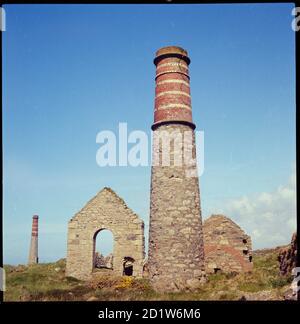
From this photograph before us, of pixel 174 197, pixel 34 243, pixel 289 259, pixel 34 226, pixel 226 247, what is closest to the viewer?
pixel 289 259

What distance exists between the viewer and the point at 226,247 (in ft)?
59.4

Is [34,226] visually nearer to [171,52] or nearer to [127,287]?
[127,287]

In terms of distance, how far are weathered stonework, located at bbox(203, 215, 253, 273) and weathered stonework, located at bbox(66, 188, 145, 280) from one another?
3169 mm

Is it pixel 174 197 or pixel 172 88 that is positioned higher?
pixel 172 88

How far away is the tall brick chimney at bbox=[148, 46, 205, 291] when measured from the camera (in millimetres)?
14406

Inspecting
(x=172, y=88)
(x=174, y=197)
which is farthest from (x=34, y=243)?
(x=172, y=88)

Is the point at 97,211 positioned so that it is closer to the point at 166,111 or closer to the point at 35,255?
the point at 166,111

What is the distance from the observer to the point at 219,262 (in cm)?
1773

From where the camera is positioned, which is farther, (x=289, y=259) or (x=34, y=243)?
(x=34, y=243)

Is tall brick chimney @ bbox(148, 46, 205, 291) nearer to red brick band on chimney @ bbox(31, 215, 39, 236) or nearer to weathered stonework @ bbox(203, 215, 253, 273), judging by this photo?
weathered stonework @ bbox(203, 215, 253, 273)

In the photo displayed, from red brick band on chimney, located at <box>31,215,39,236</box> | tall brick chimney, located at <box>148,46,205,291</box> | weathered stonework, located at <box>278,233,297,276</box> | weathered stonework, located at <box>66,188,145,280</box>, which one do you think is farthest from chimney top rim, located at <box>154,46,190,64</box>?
red brick band on chimney, located at <box>31,215,39,236</box>

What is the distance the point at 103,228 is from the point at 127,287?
12.9 ft
